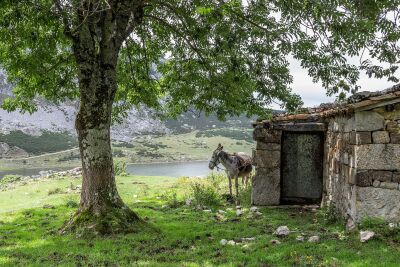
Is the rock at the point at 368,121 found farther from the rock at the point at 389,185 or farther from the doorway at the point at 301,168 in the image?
the doorway at the point at 301,168

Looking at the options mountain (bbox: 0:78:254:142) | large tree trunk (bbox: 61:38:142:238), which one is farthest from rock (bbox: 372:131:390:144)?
mountain (bbox: 0:78:254:142)

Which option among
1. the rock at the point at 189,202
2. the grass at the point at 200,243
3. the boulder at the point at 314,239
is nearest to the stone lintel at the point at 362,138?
the grass at the point at 200,243

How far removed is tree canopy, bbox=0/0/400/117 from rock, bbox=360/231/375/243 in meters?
3.95

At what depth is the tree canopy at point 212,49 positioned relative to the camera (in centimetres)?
929

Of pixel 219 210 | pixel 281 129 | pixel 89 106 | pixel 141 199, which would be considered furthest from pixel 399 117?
pixel 141 199

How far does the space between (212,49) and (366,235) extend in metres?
→ 7.48

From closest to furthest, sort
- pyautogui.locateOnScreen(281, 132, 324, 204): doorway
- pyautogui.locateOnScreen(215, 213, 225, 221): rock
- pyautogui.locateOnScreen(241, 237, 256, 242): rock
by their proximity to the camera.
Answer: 1. pyautogui.locateOnScreen(241, 237, 256, 242): rock
2. pyautogui.locateOnScreen(215, 213, 225, 221): rock
3. pyautogui.locateOnScreen(281, 132, 324, 204): doorway

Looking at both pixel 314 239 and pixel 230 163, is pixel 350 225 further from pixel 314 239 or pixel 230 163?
pixel 230 163

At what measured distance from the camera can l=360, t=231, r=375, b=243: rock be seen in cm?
836

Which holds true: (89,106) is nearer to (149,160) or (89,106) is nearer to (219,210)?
(219,210)

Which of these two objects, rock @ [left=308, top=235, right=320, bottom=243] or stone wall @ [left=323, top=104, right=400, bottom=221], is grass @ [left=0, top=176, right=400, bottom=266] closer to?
rock @ [left=308, top=235, right=320, bottom=243]

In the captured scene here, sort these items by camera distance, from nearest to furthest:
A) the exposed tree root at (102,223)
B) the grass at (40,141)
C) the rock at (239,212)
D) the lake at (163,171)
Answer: the exposed tree root at (102,223), the rock at (239,212), the lake at (163,171), the grass at (40,141)

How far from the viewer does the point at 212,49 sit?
13109 millimetres

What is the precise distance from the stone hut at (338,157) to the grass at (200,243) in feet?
2.22
